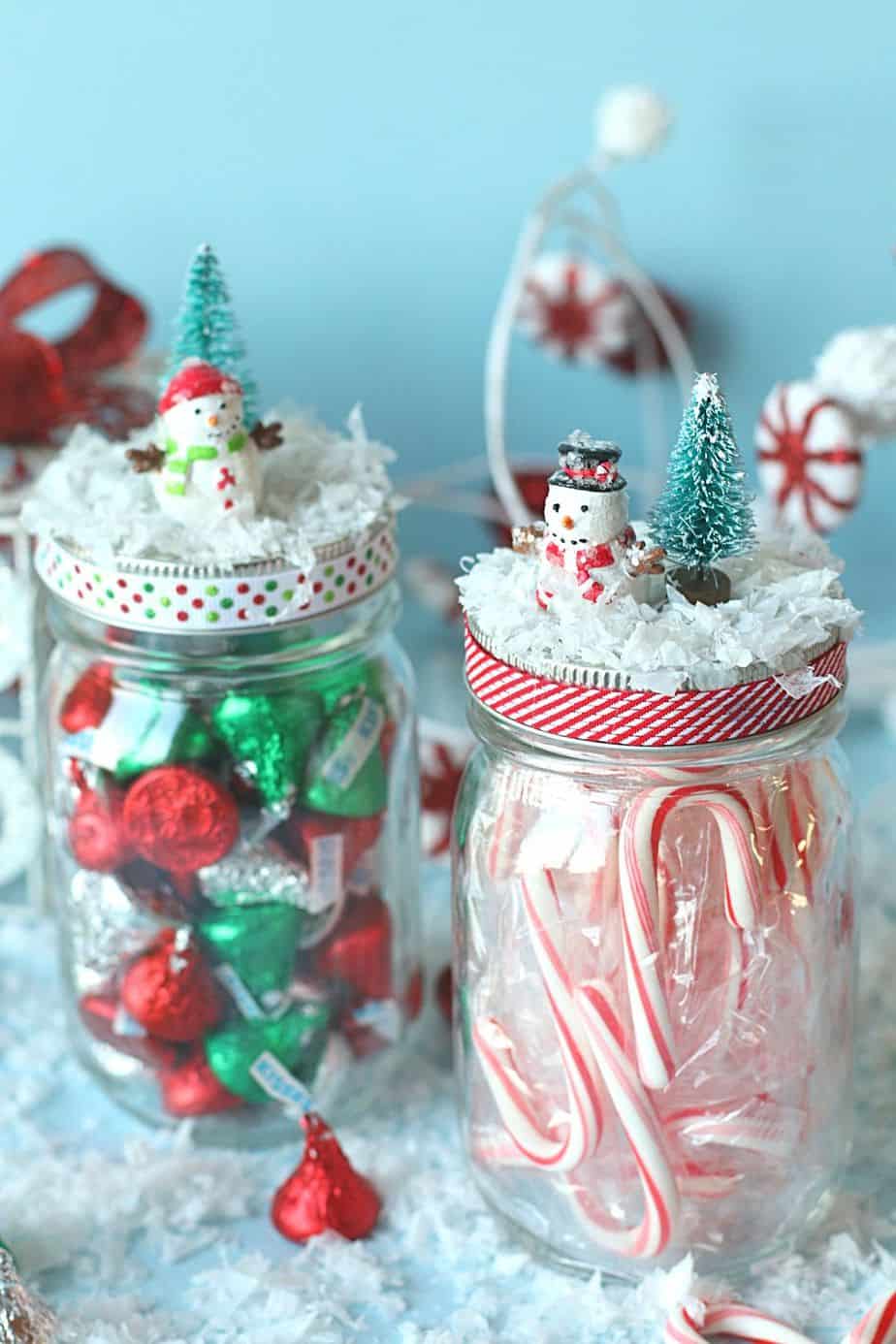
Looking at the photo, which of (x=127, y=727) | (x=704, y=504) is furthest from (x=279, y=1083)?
(x=704, y=504)

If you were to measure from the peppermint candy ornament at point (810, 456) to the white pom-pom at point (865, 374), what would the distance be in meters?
0.01

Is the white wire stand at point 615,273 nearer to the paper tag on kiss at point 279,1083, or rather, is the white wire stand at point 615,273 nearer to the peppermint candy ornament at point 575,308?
the peppermint candy ornament at point 575,308

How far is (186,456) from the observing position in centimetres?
99

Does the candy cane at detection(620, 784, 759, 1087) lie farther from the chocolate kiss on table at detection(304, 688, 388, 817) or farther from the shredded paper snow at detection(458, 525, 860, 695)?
the chocolate kiss on table at detection(304, 688, 388, 817)

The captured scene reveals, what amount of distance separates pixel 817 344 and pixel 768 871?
0.82m

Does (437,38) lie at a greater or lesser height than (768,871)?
greater

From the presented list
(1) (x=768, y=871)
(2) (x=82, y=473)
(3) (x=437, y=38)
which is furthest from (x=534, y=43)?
(1) (x=768, y=871)

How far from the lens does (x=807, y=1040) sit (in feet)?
3.06

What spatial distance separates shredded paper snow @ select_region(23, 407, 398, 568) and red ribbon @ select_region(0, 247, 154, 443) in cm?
17

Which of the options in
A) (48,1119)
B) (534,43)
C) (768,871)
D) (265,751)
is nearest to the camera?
(768,871)

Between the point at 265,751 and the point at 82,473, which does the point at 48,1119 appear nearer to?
the point at 265,751

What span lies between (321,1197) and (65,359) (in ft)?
2.31

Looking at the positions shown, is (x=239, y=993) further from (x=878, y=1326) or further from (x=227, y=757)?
(x=878, y=1326)

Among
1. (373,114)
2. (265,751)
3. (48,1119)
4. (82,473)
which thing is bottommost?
(48,1119)
